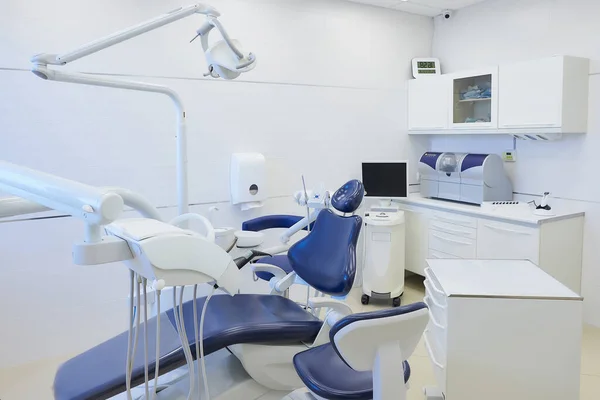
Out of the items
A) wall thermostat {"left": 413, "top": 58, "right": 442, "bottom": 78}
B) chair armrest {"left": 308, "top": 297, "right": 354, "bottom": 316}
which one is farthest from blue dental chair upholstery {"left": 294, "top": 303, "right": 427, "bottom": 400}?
wall thermostat {"left": 413, "top": 58, "right": 442, "bottom": 78}

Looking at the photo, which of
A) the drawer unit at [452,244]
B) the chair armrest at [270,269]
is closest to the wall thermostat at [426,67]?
the drawer unit at [452,244]

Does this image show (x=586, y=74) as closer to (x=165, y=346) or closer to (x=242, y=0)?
(x=242, y=0)

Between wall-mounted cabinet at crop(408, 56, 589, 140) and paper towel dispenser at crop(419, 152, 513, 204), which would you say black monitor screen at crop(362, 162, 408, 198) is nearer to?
paper towel dispenser at crop(419, 152, 513, 204)

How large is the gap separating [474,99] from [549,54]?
684 millimetres

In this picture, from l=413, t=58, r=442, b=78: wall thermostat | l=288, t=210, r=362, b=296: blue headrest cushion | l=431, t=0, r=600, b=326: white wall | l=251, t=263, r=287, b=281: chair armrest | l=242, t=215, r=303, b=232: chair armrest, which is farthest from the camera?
l=413, t=58, r=442, b=78: wall thermostat

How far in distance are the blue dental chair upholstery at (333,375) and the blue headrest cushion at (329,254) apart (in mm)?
330

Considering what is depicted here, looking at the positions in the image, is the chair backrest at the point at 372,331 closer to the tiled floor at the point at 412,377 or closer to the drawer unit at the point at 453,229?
the tiled floor at the point at 412,377

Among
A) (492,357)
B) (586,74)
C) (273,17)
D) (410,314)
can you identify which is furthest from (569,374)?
(273,17)

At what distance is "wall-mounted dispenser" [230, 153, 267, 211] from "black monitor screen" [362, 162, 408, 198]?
1149 mm

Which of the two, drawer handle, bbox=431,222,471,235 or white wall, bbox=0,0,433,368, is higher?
white wall, bbox=0,0,433,368

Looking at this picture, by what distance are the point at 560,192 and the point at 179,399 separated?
3466mm

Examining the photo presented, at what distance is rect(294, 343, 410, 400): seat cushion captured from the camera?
5.95 feet

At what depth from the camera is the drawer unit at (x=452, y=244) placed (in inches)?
162

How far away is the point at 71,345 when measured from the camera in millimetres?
3422
